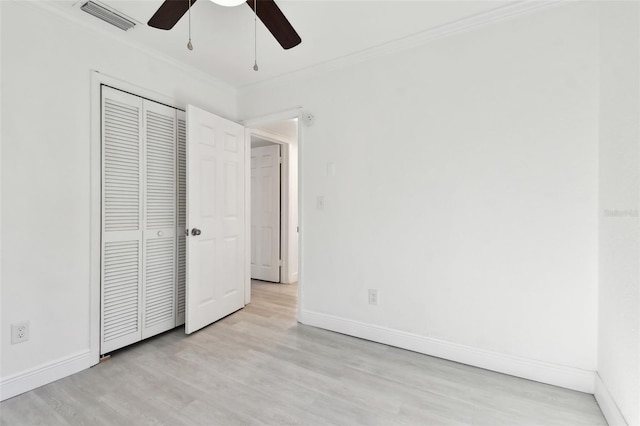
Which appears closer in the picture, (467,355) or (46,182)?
(46,182)

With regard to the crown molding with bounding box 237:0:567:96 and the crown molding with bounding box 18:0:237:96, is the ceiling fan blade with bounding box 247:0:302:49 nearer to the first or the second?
the crown molding with bounding box 237:0:567:96

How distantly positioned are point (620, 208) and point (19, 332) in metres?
3.52

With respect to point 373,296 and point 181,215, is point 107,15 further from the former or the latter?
point 373,296

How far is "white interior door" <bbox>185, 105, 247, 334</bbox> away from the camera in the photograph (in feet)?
8.63

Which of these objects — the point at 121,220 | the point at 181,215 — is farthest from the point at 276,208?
the point at 121,220

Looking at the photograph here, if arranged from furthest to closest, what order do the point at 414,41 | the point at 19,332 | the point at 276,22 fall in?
1. the point at 414,41
2. the point at 19,332
3. the point at 276,22

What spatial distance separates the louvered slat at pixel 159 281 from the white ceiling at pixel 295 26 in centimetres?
169

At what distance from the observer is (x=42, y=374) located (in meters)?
1.90

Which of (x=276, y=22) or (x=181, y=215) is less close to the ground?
(x=276, y=22)

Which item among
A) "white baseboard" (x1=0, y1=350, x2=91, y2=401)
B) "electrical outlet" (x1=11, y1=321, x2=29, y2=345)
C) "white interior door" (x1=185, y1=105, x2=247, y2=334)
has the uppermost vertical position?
"white interior door" (x1=185, y1=105, x2=247, y2=334)

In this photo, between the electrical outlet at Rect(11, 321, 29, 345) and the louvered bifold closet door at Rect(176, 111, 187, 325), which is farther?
the louvered bifold closet door at Rect(176, 111, 187, 325)

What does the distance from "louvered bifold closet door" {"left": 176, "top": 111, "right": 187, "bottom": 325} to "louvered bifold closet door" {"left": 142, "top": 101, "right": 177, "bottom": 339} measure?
0.05 m

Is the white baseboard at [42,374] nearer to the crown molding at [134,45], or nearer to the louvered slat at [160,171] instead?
the louvered slat at [160,171]

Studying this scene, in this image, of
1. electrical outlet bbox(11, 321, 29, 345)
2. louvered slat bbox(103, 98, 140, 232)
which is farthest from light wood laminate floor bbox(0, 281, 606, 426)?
louvered slat bbox(103, 98, 140, 232)
